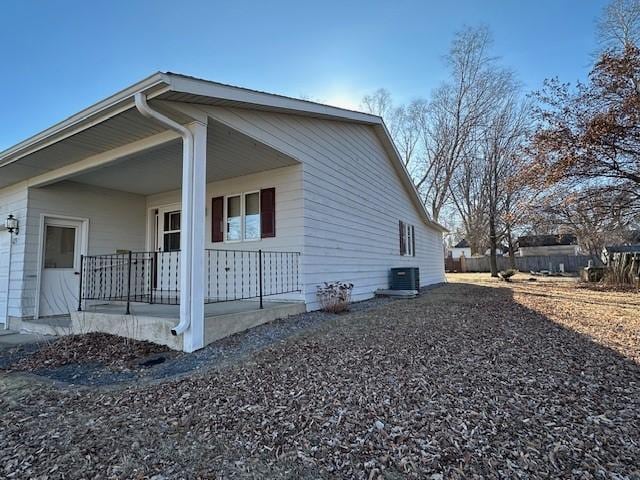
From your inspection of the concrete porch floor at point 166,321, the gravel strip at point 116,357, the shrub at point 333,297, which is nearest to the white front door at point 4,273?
the gravel strip at point 116,357

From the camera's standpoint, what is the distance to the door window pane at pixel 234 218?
7.31 metres

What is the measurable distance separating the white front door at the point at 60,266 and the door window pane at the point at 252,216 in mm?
3720

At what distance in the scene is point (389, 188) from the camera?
11.3 meters

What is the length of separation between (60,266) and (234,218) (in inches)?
149

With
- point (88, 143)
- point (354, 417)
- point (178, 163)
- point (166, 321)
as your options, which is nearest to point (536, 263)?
point (178, 163)

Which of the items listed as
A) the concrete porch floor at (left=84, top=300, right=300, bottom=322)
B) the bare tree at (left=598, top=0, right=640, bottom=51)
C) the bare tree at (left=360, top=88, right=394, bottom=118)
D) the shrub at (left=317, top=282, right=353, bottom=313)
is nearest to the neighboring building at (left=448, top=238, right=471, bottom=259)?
the bare tree at (left=360, top=88, right=394, bottom=118)

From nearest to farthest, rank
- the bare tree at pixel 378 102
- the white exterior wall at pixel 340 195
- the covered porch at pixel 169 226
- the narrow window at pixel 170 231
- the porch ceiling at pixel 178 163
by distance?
the covered porch at pixel 169 226
the porch ceiling at pixel 178 163
the white exterior wall at pixel 340 195
the narrow window at pixel 170 231
the bare tree at pixel 378 102

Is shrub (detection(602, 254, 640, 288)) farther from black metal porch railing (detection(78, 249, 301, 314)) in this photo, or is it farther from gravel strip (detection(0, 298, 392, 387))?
gravel strip (detection(0, 298, 392, 387))

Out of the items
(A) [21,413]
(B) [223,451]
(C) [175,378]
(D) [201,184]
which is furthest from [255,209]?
(B) [223,451]

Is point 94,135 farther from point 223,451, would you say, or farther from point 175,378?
point 223,451

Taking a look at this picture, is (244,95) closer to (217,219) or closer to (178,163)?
(178,163)

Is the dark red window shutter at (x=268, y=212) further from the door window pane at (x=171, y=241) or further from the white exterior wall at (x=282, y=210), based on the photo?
the door window pane at (x=171, y=241)

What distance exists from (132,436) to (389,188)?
1013cm

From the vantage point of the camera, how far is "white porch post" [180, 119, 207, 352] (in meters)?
4.16
